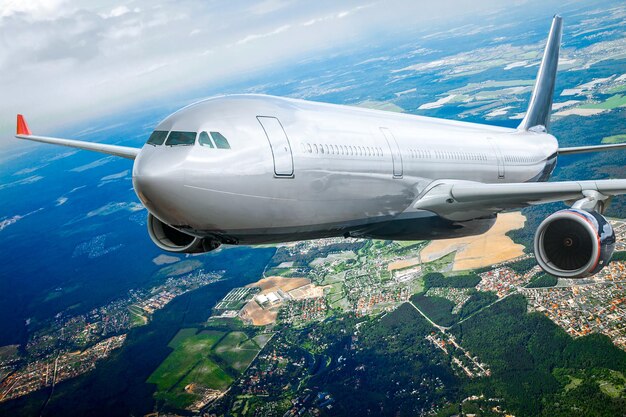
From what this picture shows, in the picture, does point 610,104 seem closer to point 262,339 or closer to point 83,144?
point 262,339

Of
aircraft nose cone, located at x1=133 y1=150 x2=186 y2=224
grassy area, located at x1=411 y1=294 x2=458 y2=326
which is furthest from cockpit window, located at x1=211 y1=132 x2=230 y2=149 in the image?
grassy area, located at x1=411 y1=294 x2=458 y2=326

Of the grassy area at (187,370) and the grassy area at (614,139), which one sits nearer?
the grassy area at (187,370)

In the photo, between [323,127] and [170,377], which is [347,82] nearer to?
[170,377]

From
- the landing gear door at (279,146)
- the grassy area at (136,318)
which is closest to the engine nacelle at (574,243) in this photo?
the landing gear door at (279,146)

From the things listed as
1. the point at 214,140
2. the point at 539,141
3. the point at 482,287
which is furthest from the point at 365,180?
the point at 482,287

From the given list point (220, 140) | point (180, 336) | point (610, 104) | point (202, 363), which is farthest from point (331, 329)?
point (610, 104)

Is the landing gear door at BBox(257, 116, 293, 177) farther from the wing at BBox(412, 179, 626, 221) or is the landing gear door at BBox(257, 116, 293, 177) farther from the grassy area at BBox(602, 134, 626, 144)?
the grassy area at BBox(602, 134, 626, 144)

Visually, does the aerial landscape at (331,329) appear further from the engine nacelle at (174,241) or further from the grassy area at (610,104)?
the grassy area at (610,104)
